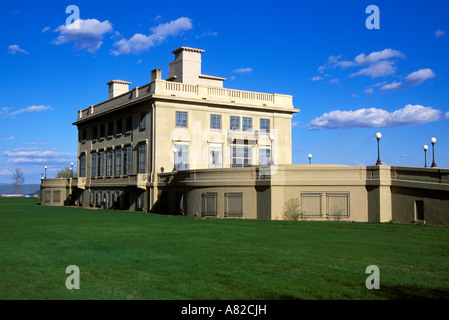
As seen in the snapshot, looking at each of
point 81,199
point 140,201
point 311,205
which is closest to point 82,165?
point 81,199

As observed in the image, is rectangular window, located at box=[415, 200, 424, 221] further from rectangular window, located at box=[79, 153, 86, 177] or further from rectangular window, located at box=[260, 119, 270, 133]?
rectangular window, located at box=[79, 153, 86, 177]

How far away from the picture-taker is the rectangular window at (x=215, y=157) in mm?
45281

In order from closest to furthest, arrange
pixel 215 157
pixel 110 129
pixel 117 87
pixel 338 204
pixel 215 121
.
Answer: pixel 338 204, pixel 215 121, pixel 215 157, pixel 110 129, pixel 117 87

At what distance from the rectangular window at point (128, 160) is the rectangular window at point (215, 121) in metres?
8.48

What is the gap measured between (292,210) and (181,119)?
58.7 ft

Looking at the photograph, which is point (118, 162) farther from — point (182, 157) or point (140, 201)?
point (182, 157)

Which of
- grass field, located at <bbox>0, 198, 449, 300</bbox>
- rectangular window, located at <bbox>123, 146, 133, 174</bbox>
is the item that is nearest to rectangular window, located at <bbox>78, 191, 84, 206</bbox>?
rectangular window, located at <bbox>123, 146, 133, 174</bbox>

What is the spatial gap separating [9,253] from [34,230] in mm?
7456

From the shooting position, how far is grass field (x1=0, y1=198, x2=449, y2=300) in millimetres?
9492

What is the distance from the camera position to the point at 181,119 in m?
43.8

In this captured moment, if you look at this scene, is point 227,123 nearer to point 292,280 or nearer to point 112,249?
point 112,249

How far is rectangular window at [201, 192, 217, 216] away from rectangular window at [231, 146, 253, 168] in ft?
44.3

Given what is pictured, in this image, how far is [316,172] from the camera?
29.0m
